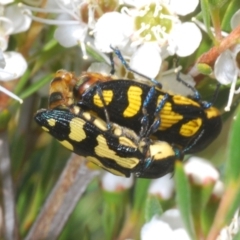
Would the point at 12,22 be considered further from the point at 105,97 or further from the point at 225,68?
the point at 225,68

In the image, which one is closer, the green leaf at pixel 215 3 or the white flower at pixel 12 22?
the green leaf at pixel 215 3

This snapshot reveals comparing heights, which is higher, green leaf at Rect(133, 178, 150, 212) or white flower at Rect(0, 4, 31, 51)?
white flower at Rect(0, 4, 31, 51)

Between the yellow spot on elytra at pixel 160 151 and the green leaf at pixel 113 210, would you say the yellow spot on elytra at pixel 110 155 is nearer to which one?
the yellow spot on elytra at pixel 160 151

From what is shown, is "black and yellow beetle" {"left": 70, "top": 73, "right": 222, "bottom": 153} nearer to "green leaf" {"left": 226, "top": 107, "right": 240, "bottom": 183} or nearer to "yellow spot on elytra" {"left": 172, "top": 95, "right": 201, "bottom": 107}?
"yellow spot on elytra" {"left": 172, "top": 95, "right": 201, "bottom": 107}

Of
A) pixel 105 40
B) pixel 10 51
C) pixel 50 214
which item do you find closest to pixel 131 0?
pixel 105 40

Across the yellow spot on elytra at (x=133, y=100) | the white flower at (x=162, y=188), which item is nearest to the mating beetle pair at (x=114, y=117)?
the yellow spot on elytra at (x=133, y=100)

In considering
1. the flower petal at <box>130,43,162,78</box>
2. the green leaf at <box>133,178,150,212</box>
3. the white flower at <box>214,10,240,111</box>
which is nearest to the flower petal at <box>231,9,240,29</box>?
the white flower at <box>214,10,240,111</box>

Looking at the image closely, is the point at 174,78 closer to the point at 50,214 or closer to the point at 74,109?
the point at 74,109
